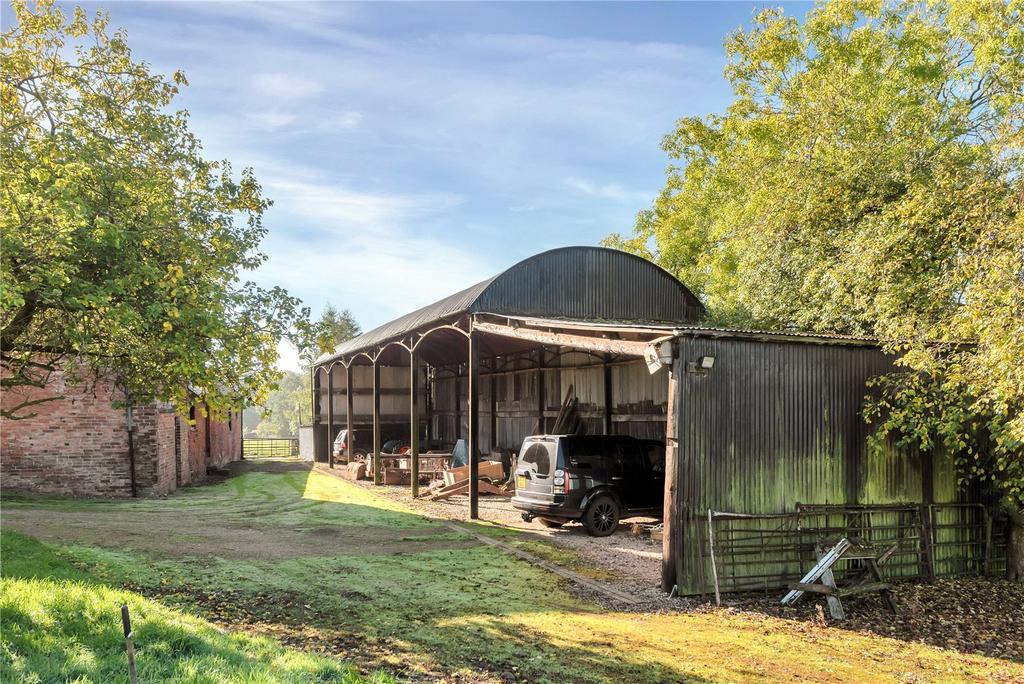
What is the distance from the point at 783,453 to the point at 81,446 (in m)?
16.7

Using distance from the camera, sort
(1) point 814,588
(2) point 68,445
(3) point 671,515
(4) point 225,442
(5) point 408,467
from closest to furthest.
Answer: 1. (1) point 814,588
2. (3) point 671,515
3. (2) point 68,445
4. (5) point 408,467
5. (4) point 225,442

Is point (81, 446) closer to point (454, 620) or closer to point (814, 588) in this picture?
point (454, 620)

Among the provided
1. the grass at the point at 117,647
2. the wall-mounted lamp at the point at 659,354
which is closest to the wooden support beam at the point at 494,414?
the wall-mounted lamp at the point at 659,354

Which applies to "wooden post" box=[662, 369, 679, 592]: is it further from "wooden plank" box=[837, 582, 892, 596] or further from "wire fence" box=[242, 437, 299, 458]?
"wire fence" box=[242, 437, 299, 458]

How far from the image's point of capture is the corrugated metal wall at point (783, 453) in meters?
9.48

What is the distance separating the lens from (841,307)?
623 inches

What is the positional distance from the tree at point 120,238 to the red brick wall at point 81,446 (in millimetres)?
8500

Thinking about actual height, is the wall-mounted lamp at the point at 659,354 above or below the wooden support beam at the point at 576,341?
below

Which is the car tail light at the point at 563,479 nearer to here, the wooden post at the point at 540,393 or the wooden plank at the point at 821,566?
the wooden plank at the point at 821,566

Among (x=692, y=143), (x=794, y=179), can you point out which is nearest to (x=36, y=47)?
(x=794, y=179)

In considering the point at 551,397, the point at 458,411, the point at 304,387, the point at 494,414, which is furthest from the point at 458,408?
the point at 304,387

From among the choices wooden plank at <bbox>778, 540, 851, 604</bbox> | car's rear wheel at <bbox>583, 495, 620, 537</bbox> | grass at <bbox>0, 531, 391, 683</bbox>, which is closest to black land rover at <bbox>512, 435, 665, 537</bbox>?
car's rear wheel at <bbox>583, 495, 620, 537</bbox>

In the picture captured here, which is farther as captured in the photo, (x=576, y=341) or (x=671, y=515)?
(x=576, y=341)

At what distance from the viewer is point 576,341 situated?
11242 mm
